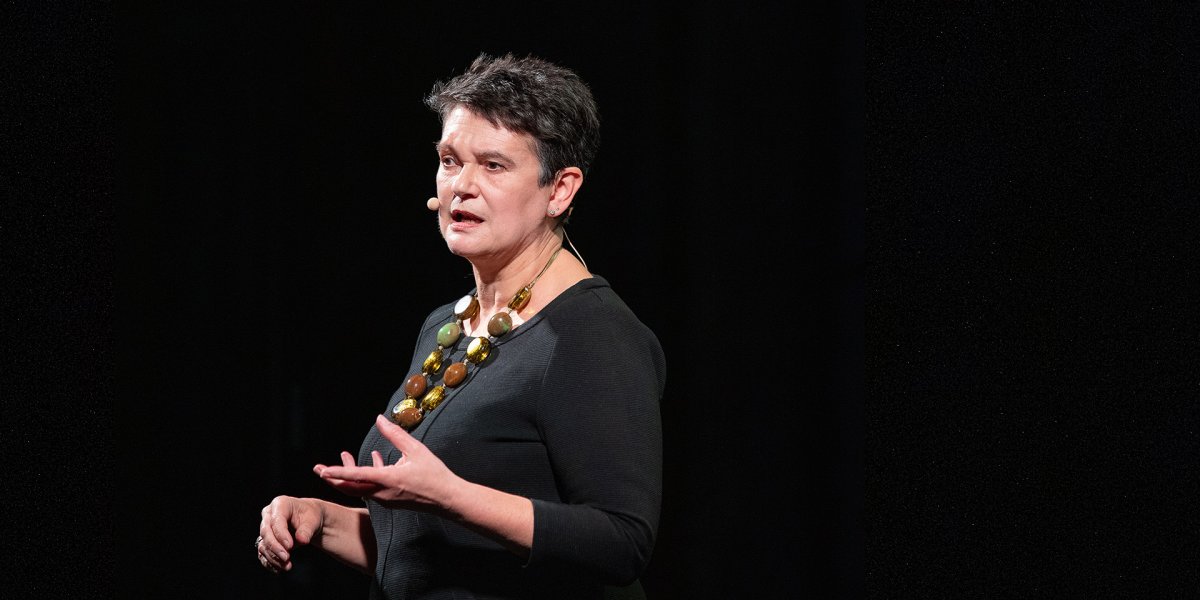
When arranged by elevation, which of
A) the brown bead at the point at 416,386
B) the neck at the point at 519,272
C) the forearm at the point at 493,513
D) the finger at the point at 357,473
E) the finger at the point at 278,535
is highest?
the neck at the point at 519,272

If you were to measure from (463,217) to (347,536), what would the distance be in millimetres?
462

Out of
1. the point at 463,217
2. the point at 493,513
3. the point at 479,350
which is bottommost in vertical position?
the point at 493,513

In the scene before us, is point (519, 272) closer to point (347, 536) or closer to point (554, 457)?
point (554, 457)

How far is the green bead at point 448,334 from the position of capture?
4.94 ft

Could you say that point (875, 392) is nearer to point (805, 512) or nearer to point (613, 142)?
point (805, 512)

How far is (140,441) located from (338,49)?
848mm

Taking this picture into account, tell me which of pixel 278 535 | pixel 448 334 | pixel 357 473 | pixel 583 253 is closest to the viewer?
pixel 357 473

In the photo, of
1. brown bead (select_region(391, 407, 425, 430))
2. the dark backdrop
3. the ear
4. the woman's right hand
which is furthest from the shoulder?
the dark backdrop

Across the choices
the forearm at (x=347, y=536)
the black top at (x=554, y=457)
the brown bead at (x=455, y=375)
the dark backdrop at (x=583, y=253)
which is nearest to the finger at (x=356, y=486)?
the black top at (x=554, y=457)

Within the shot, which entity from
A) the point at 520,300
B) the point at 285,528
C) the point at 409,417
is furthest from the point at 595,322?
the point at 285,528

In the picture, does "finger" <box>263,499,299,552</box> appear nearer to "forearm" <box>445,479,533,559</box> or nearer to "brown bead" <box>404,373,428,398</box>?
"brown bead" <box>404,373,428,398</box>

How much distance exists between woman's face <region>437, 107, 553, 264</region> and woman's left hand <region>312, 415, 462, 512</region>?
0.33 metres

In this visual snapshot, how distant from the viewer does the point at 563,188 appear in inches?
56.4

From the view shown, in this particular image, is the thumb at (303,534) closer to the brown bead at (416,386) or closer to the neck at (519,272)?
the brown bead at (416,386)
